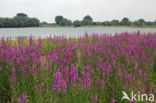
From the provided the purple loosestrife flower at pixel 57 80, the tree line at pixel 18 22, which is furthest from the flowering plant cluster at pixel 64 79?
the tree line at pixel 18 22

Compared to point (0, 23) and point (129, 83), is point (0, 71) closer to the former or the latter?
point (129, 83)

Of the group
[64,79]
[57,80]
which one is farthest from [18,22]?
[57,80]

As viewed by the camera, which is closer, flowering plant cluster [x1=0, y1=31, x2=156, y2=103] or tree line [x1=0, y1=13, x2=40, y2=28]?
flowering plant cluster [x1=0, y1=31, x2=156, y2=103]

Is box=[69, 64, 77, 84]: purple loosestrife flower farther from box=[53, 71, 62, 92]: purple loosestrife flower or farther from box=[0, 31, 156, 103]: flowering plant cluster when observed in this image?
box=[53, 71, 62, 92]: purple loosestrife flower

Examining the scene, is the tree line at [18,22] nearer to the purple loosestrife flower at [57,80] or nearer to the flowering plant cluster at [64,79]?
the flowering plant cluster at [64,79]

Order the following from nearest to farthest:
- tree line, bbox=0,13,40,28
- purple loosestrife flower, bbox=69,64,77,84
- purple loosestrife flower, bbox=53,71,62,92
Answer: purple loosestrife flower, bbox=53,71,62,92 → purple loosestrife flower, bbox=69,64,77,84 → tree line, bbox=0,13,40,28

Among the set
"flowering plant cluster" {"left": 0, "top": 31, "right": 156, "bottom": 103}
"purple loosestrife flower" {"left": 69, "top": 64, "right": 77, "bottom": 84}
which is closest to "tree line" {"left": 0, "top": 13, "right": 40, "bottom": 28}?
"flowering plant cluster" {"left": 0, "top": 31, "right": 156, "bottom": 103}

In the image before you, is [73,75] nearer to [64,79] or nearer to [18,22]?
[64,79]

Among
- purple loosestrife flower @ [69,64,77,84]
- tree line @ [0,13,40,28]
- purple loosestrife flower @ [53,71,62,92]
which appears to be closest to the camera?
purple loosestrife flower @ [53,71,62,92]

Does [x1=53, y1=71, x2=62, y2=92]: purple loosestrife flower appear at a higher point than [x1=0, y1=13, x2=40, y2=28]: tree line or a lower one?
lower

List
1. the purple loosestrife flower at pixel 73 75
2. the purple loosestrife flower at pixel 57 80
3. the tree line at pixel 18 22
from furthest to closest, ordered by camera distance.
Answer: the tree line at pixel 18 22, the purple loosestrife flower at pixel 73 75, the purple loosestrife flower at pixel 57 80

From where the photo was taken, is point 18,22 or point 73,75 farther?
point 18,22

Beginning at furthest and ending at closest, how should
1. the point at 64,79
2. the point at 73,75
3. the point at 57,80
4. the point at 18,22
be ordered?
the point at 18,22, the point at 64,79, the point at 73,75, the point at 57,80

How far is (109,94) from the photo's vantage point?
4738 millimetres
